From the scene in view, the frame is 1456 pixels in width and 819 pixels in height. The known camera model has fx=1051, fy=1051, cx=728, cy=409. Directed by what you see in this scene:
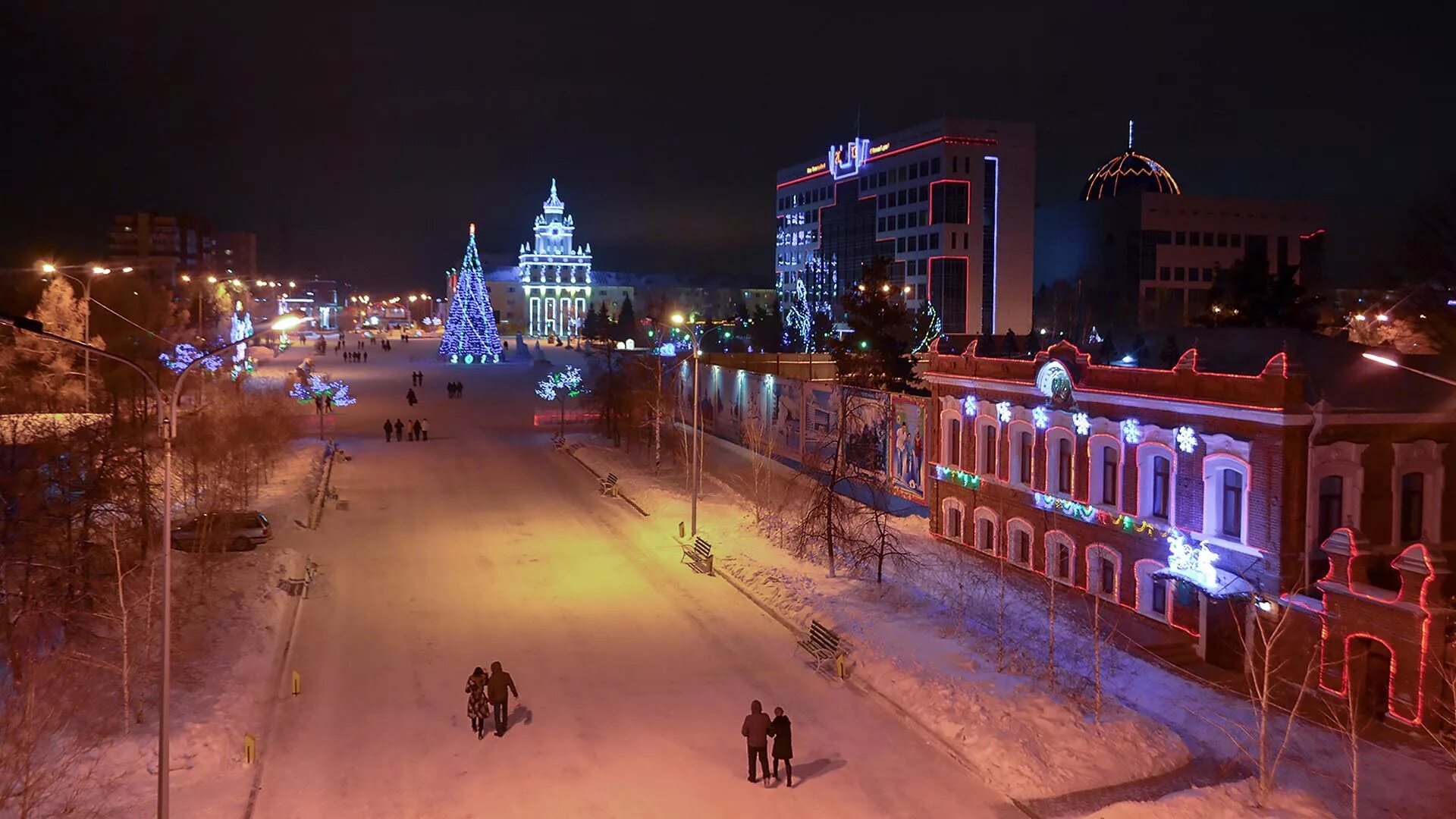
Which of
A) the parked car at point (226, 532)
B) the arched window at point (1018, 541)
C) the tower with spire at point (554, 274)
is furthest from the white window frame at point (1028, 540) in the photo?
the tower with spire at point (554, 274)

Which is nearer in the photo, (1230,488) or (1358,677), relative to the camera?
(1358,677)

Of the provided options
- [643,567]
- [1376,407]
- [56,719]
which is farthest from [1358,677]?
[56,719]

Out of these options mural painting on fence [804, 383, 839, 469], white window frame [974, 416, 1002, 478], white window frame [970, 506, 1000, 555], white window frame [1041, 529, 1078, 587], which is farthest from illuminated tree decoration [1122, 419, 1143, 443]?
mural painting on fence [804, 383, 839, 469]

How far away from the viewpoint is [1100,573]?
91.7 ft

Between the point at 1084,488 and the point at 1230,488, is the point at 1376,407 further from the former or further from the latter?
the point at 1084,488

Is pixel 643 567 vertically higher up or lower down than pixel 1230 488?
lower down

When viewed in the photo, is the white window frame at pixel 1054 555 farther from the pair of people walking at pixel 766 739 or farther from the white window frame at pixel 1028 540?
the pair of people walking at pixel 766 739

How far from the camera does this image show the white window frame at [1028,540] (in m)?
30.6

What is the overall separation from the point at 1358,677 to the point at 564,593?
18.2m

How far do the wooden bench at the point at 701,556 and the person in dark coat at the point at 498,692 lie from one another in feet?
39.6

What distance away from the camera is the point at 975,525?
33.4 metres

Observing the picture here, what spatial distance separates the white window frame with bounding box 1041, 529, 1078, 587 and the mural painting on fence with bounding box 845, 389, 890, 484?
9.35 metres

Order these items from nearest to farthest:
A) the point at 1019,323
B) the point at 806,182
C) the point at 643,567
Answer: the point at 643,567 < the point at 1019,323 < the point at 806,182

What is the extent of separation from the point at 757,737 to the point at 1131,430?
15.0 m
